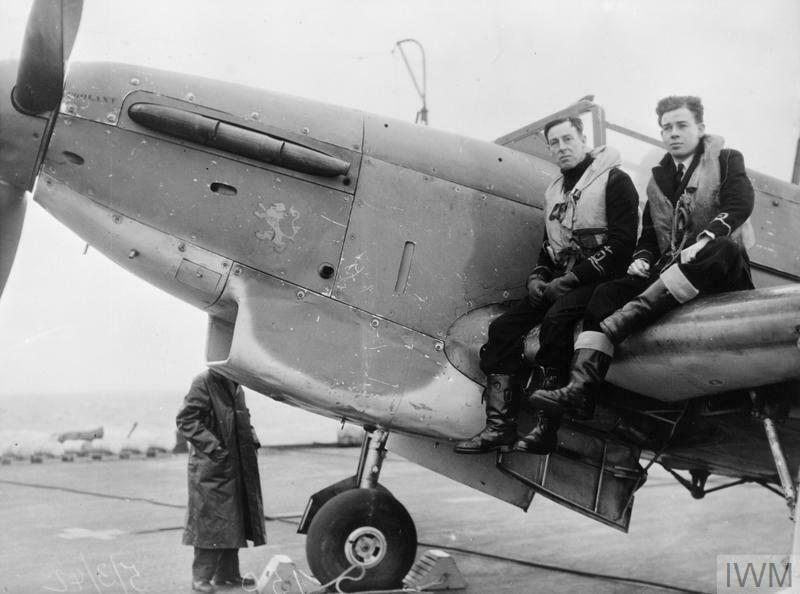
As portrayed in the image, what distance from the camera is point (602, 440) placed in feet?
14.5

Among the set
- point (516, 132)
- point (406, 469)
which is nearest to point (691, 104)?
point (516, 132)

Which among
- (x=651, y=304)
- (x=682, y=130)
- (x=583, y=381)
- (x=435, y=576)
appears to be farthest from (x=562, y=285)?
(x=435, y=576)

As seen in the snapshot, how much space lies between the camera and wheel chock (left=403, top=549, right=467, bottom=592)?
491 centimetres

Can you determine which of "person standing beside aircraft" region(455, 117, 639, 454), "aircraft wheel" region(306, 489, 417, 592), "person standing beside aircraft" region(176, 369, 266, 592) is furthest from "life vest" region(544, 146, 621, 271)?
"person standing beside aircraft" region(176, 369, 266, 592)

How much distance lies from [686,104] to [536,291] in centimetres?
106

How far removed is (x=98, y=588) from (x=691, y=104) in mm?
4041

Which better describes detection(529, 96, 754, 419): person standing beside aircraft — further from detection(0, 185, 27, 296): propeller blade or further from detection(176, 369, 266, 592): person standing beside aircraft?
detection(0, 185, 27, 296): propeller blade

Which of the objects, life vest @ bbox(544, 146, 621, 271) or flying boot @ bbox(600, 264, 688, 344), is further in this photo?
life vest @ bbox(544, 146, 621, 271)

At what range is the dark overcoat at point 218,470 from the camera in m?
4.93

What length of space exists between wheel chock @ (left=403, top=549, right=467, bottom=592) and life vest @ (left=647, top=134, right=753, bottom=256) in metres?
2.37

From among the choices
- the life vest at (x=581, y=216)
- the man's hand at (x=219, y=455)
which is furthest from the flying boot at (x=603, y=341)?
the man's hand at (x=219, y=455)

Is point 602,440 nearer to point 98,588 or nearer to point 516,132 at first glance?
point 516,132

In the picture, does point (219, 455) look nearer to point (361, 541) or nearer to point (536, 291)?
point (361, 541)

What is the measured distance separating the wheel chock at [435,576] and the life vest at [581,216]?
2.05 meters
